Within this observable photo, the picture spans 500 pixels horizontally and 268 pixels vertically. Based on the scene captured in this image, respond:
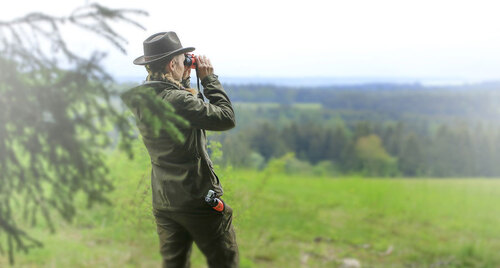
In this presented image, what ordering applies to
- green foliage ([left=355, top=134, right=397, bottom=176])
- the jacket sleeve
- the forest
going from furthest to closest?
green foliage ([left=355, top=134, right=397, bottom=176]), the forest, the jacket sleeve

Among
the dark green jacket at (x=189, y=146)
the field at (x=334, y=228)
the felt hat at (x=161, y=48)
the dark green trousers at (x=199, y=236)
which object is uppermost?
the felt hat at (x=161, y=48)

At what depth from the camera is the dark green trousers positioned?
120cm

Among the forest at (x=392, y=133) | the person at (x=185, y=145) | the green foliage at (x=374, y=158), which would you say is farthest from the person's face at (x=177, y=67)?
the green foliage at (x=374, y=158)

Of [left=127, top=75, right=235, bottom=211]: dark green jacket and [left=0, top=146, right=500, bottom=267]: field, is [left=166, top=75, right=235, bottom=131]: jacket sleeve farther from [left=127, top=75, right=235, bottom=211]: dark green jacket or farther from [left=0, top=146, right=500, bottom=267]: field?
[left=0, top=146, right=500, bottom=267]: field

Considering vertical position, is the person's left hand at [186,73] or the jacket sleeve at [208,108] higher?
the person's left hand at [186,73]

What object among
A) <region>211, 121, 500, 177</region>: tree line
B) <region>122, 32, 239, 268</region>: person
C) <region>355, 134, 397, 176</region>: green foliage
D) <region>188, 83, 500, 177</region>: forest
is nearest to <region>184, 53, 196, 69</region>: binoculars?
<region>122, 32, 239, 268</region>: person

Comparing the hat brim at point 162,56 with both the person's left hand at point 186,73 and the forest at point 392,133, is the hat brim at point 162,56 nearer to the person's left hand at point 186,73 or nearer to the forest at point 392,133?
the person's left hand at point 186,73

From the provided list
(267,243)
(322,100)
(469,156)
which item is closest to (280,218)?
(267,243)

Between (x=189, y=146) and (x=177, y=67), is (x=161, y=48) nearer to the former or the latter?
(x=177, y=67)

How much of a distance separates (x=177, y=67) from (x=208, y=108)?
0.16 m

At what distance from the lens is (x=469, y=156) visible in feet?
17.2

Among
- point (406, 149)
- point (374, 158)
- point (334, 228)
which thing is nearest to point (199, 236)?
point (334, 228)

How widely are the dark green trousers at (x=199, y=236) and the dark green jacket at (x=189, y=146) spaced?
35mm

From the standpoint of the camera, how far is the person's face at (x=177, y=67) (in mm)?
1177
